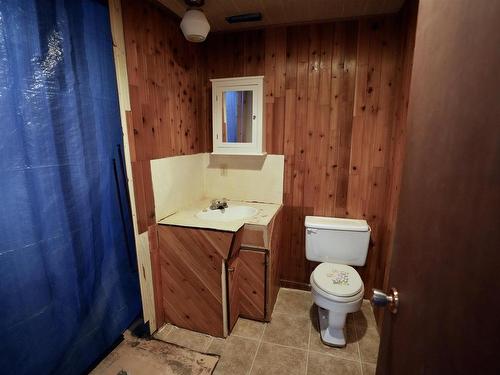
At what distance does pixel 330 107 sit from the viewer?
2111 millimetres

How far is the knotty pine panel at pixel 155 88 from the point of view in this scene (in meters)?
1.58

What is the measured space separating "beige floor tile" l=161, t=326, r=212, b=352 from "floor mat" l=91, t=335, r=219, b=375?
0.14ft

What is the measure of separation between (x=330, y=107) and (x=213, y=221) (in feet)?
4.31

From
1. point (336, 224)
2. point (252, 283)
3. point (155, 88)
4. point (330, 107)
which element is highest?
point (155, 88)

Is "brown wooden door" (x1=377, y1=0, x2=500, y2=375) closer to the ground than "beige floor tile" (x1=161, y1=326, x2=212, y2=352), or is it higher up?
higher up

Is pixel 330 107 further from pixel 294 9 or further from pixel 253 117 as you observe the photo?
pixel 294 9

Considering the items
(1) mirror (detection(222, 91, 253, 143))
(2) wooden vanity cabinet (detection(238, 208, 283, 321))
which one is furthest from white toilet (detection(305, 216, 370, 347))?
(1) mirror (detection(222, 91, 253, 143))

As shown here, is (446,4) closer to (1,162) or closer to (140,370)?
(1,162)

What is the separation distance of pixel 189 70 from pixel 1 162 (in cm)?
152

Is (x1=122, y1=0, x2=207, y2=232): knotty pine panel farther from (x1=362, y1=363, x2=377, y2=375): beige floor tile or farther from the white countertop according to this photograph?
(x1=362, y1=363, x2=377, y2=375): beige floor tile

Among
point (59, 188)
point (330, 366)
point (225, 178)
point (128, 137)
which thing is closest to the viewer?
point (59, 188)

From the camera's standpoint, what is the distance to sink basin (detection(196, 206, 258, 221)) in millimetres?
2119

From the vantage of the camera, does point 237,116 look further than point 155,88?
Yes

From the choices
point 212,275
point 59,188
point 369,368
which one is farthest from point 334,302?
point 59,188
